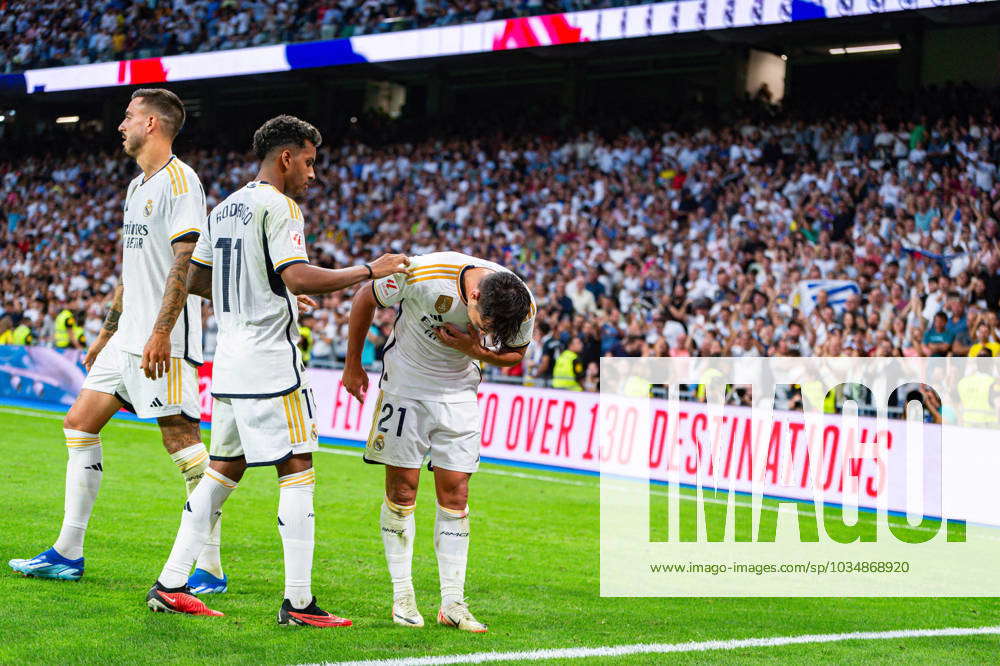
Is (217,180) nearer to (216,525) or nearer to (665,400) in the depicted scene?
(665,400)

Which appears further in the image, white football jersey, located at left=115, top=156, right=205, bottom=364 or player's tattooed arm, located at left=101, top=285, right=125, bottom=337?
player's tattooed arm, located at left=101, top=285, right=125, bottom=337

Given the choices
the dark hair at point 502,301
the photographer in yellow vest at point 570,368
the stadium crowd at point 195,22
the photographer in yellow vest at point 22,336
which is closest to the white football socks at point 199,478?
the dark hair at point 502,301

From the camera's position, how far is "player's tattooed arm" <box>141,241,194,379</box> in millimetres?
5570

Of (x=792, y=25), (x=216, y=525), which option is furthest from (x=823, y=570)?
(x=792, y=25)

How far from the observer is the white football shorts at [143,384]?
6051 mm

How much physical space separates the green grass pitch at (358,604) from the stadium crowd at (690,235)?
629cm

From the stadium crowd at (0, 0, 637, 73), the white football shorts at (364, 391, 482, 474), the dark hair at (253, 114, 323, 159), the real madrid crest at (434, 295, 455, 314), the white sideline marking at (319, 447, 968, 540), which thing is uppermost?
the stadium crowd at (0, 0, 637, 73)

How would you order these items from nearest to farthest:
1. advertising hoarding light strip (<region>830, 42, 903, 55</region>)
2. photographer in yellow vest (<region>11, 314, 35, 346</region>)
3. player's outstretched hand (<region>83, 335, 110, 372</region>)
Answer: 1. player's outstretched hand (<region>83, 335, 110, 372</region>)
2. photographer in yellow vest (<region>11, 314, 35, 346</region>)
3. advertising hoarding light strip (<region>830, 42, 903, 55</region>)

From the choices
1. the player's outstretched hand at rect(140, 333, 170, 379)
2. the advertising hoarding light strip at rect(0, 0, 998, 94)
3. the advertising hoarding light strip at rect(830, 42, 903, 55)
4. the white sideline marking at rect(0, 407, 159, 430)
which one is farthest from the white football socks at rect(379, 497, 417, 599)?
the advertising hoarding light strip at rect(830, 42, 903, 55)

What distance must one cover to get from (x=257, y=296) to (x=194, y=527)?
1134 millimetres

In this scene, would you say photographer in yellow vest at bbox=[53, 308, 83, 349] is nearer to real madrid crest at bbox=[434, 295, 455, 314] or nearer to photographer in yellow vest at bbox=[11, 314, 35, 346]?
photographer in yellow vest at bbox=[11, 314, 35, 346]

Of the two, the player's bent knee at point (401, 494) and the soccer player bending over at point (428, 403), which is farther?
the player's bent knee at point (401, 494)

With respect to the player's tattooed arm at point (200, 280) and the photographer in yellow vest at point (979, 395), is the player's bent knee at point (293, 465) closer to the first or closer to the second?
the player's tattooed arm at point (200, 280)

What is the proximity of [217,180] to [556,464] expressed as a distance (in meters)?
17.1
